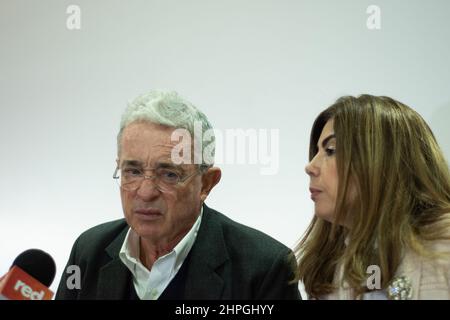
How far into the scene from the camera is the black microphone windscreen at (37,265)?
76.1 inches

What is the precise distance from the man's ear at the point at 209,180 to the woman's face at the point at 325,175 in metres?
0.40

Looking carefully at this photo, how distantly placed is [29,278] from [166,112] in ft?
2.62

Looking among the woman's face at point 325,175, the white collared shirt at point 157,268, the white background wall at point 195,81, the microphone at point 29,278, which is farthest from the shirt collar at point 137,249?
the woman's face at point 325,175

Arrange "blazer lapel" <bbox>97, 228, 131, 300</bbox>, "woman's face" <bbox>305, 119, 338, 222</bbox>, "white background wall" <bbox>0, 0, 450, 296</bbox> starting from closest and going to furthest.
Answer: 1. "woman's face" <bbox>305, 119, 338, 222</bbox>
2. "blazer lapel" <bbox>97, 228, 131, 300</bbox>
3. "white background wall" <bbox>0, 0, 450, 296</bbox>

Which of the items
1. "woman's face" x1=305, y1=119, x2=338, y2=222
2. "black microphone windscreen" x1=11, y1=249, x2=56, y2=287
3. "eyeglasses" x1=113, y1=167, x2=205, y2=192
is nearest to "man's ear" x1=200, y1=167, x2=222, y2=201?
"eyeglasses" x1=113, y1=167, x2=205, y2=192

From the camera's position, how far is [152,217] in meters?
2.21

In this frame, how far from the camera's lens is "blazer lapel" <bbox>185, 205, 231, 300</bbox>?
7.26ft

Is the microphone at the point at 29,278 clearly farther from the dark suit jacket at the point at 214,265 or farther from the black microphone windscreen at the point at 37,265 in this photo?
the dark suit jacket at the point at 214,265

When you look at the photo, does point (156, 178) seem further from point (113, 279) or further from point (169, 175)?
point (113, 279)

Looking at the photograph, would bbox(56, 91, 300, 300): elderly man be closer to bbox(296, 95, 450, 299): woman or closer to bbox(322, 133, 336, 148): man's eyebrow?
bbox(296, 95, 450, 299): woman

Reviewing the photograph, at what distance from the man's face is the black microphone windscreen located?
1.24 ft

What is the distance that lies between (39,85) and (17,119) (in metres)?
0.19
